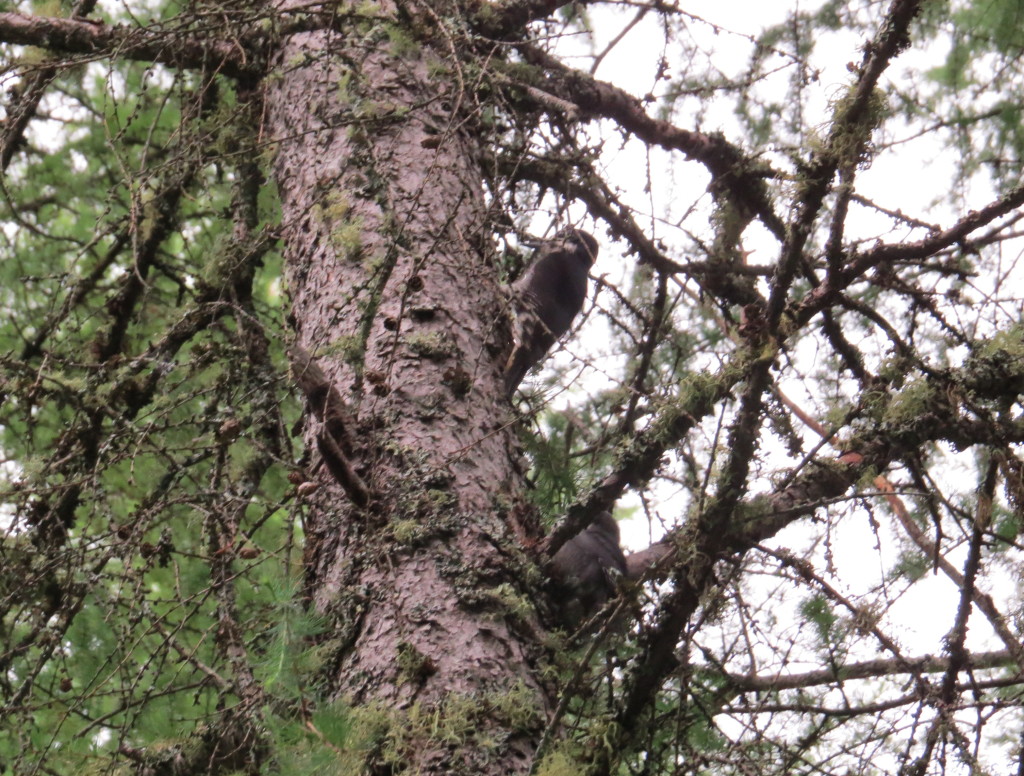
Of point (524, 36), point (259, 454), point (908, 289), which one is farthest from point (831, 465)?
point (524, 36)

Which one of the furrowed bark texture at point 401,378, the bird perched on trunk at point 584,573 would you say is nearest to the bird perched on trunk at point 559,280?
the furrowed bark texture at point 401,378

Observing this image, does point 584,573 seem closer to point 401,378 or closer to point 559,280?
point 401,378

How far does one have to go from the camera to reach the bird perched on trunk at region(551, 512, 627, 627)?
1828mm

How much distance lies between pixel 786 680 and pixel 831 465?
0.74m

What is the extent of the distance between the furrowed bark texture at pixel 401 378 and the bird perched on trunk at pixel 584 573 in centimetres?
15

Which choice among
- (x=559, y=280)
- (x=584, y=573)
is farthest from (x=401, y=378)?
(x=559, y=280)

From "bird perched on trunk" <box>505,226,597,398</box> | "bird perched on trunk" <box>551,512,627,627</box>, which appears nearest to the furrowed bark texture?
"bird perched on trunk" <box>551,512,627,627</box>

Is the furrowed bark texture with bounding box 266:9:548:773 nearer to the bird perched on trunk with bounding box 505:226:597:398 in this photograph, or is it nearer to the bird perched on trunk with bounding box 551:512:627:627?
the bird perched on trunk with bounding box 551:512:627:627

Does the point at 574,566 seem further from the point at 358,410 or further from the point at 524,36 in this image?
the point at 524,36

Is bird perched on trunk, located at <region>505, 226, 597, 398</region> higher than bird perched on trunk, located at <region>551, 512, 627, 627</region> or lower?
higher

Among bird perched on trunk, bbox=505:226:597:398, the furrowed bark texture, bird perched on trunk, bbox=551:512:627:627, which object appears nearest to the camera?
the furrowed bark texture

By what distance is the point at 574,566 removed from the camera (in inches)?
73.5

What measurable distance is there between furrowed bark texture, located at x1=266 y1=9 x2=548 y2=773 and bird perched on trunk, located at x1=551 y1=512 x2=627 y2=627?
15 centimetres

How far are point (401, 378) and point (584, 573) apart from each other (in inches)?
19.9
